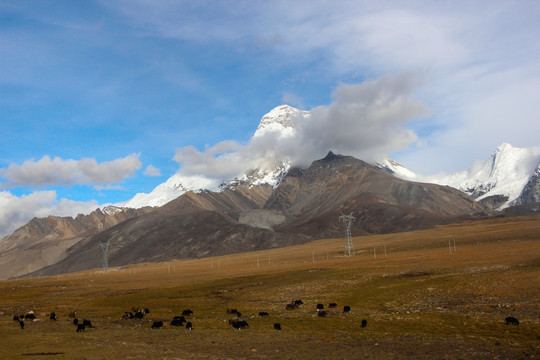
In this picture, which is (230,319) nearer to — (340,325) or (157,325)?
(157,325)

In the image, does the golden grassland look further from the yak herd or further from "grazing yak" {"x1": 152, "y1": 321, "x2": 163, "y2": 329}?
"grazing yak" {"x1": 152, "y1": 321, "x2": 163, "y2": 329}

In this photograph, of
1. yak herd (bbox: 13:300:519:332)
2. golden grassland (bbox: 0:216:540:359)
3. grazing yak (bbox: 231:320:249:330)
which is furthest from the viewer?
grazing yak (bbox: 231:320:249:330)

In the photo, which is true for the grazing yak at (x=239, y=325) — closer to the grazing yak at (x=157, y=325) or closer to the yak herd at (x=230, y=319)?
the yak herd at (x=230, y=319)

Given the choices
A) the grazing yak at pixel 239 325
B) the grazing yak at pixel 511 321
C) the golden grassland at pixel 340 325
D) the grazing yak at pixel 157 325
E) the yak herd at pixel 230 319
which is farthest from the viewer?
the grazing yak at pixel 157 325

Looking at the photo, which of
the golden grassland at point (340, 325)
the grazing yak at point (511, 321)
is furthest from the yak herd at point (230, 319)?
the golden grassland at point (340, 325)

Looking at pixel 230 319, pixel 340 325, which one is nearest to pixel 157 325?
pixel 230 319

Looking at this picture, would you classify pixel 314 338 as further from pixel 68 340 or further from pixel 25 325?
pixel 25 325

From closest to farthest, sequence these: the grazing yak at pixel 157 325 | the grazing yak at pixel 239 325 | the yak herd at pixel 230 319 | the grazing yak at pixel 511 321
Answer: the grazing yak at pixel 511 321 → the yak herd at pixel 230 319 → the grazing yak at pixel 239 325 → the grazing yak at pixel 157 325

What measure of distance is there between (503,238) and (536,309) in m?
93.3

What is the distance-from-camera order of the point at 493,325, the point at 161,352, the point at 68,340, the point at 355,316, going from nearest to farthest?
the point at 161,352, the point at 493,325, the point at 68,340, the point at 355,316

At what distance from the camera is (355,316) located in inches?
1375

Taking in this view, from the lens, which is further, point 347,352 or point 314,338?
point 314,338

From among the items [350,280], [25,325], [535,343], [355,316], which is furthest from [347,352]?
[350,280]

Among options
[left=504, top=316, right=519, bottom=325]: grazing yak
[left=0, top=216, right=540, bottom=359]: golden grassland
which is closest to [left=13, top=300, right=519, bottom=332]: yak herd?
[left=504, top=316, right=519, bottom=325]: grazing yak
